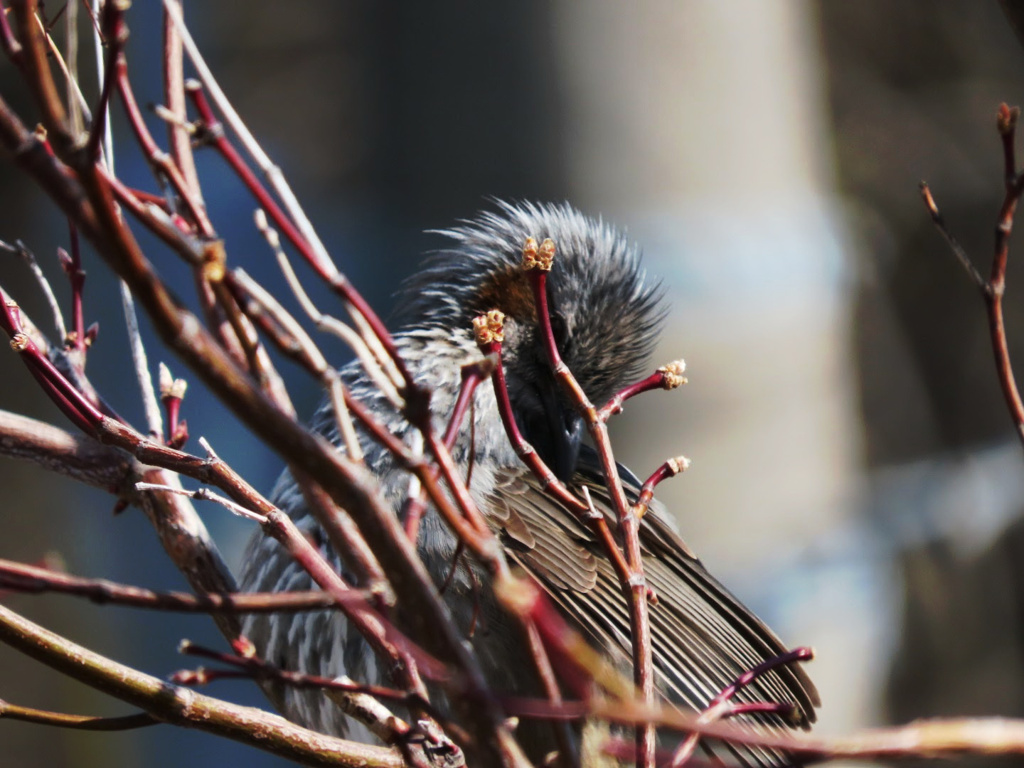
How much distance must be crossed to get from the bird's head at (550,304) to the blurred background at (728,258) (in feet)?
2.82

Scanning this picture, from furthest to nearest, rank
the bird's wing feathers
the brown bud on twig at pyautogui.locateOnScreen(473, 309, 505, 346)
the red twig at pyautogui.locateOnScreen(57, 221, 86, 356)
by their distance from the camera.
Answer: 1. the bird's wing feathers
2. the red twig at pyautogui.locateOnScreen(57, 221, 86, 356)
3. the brown bud on twig at pyautogui.locateOnScreen(473, 309, 505, 346)

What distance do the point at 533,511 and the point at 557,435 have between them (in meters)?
0.22

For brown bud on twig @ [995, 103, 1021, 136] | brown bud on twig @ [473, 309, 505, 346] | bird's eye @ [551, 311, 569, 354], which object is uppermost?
bird's eye @ [551, 311, 569, 354]

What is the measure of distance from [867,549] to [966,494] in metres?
0.78

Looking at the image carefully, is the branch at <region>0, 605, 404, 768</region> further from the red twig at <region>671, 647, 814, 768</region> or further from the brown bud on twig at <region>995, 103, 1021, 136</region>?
the brown bud on twig at <region>995, 103, 1021, 136</region>

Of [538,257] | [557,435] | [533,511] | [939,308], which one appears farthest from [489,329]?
[939,308]

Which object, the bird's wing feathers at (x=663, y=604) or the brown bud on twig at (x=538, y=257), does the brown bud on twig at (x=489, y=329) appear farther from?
the bird's wing feathers at (x=663, y=604)

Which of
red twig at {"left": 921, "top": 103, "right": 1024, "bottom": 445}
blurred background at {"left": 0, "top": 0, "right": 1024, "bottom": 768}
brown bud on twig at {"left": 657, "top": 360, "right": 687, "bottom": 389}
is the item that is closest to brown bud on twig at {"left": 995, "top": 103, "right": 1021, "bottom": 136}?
red twig at {"left": 921, "top": 103, "right": 1024, "bottom": 445}

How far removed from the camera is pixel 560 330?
→ 1918 millimetres

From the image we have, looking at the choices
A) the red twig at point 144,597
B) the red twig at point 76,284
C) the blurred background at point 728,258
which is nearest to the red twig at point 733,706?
the red twig at point 144,597

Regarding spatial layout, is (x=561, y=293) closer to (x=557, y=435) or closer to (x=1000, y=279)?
(x=557, y=435)

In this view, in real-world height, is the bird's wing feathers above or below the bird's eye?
below

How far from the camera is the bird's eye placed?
6.28 feet

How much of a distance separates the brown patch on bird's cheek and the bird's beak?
5.7 inches
